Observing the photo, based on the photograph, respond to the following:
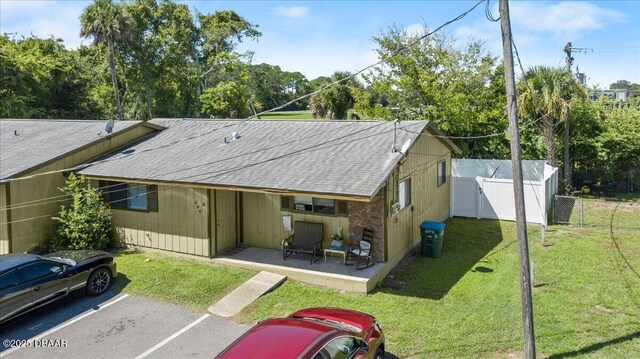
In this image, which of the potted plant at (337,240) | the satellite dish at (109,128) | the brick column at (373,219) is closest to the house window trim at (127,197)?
the satellite dish at (109,128)

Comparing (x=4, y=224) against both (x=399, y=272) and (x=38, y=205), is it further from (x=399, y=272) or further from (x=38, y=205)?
(x=399, y=272)

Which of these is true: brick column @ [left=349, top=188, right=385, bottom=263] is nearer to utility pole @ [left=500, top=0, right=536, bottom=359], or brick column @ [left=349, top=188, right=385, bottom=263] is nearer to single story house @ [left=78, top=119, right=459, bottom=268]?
single story house @ [left=78, top=119, right=459, bottom=268]

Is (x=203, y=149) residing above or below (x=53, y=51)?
below

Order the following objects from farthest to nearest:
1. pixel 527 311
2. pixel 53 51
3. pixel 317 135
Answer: pixel 53 51 → pixel 317 135 → pixel 527 311

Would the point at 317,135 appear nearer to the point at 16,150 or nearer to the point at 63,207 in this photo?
the point at 63,207

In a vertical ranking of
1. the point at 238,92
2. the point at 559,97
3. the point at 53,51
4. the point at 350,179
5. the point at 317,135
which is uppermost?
the point at 53,51

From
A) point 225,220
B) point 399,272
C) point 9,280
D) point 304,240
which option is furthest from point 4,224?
point 399,272

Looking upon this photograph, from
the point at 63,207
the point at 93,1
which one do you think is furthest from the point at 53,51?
the point at 63,207

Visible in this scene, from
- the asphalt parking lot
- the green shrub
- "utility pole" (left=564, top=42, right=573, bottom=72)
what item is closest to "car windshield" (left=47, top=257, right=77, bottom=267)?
the asphalt parking lot
